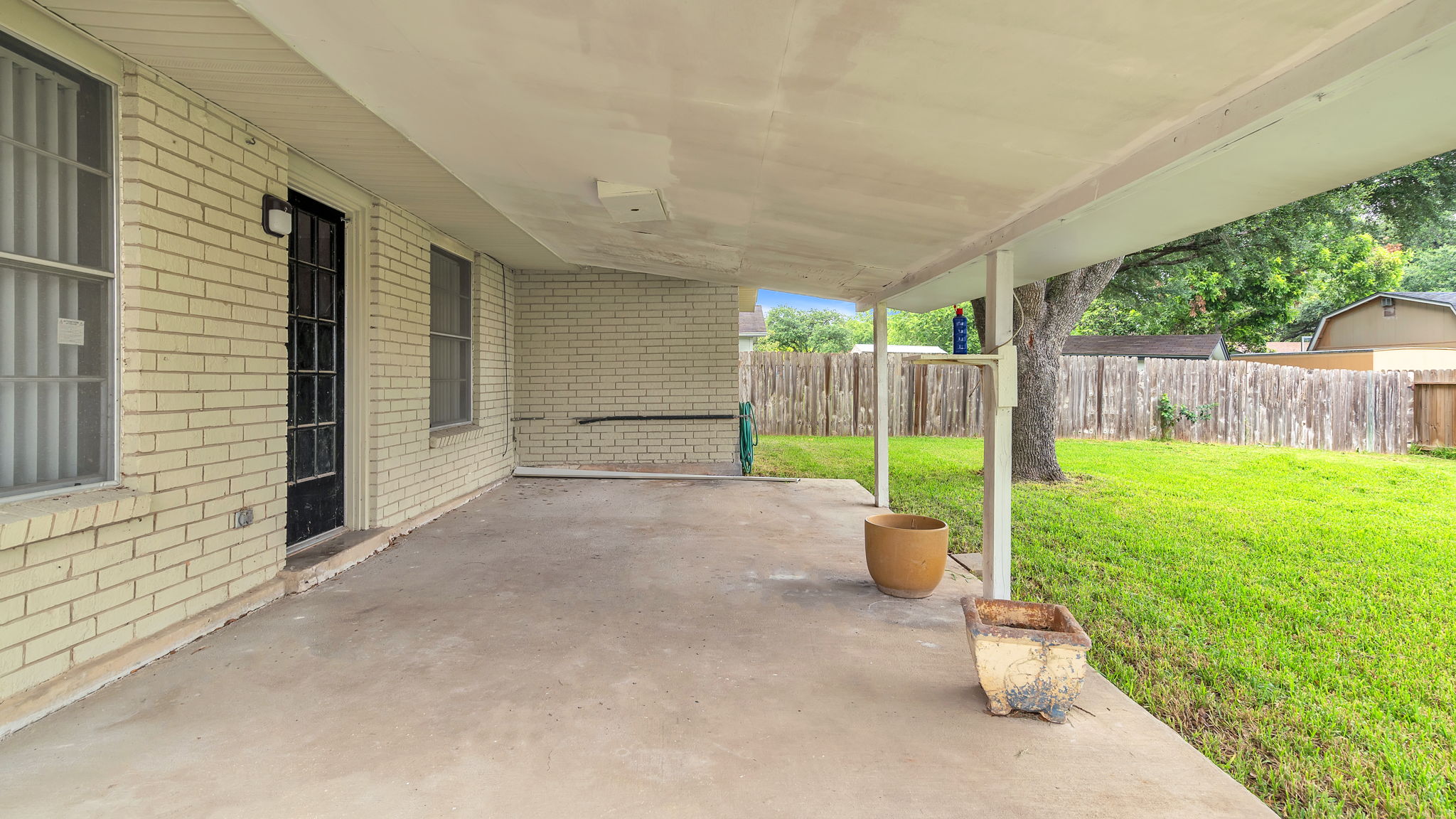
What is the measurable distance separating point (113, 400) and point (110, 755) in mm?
1306

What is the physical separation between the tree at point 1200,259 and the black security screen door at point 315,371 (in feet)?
16.0

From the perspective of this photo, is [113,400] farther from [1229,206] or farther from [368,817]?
[1229,206]

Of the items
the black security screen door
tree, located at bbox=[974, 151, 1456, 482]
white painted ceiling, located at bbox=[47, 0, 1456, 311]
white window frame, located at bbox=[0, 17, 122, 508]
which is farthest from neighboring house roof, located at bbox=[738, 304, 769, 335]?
white window frame, located at bbox=[0, 17, 122, 508]

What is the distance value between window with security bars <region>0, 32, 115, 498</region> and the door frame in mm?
1715

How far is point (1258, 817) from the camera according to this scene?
5.66 ft

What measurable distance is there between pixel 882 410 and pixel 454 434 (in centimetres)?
365

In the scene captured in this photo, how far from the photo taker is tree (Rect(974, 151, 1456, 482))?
599 cm

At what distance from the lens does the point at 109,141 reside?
8.20ft

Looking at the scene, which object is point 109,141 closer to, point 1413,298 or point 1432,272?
point 1413,298

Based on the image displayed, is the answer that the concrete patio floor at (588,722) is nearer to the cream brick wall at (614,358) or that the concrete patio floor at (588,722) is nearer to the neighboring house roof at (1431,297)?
the cream brick wall at (614,358)

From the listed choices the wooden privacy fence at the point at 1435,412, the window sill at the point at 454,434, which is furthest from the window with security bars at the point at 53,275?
the wooden privacy fence at the point at 1435,412

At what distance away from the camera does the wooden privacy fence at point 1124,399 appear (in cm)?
1029

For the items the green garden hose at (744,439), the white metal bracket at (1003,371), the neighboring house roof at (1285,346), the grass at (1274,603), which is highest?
the neighboring house roof at (1285,346)

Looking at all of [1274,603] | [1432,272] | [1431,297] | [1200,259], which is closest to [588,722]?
[1274,603]
